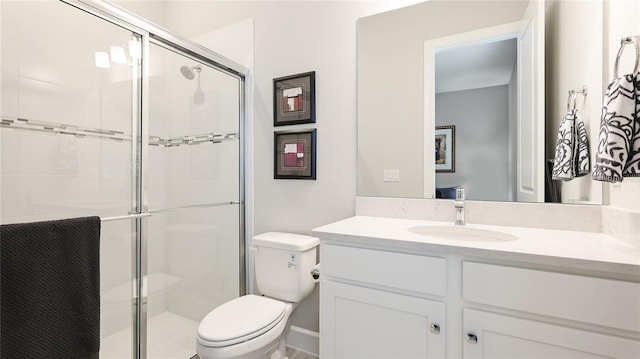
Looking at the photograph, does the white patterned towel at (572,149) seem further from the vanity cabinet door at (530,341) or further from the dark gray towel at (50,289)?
the dark gray towel at (50,289)

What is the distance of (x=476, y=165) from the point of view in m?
1.52

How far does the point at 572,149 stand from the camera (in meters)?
1.28

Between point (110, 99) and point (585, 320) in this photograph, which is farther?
point (110, 99)

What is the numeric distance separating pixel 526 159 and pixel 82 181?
2.12 m

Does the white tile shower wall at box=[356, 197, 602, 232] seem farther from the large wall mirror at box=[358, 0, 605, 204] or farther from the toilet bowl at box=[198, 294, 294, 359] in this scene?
the toilet bowl at box=[198, 294, 294, 359]

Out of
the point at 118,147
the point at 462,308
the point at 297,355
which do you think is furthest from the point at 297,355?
the point at 118,147

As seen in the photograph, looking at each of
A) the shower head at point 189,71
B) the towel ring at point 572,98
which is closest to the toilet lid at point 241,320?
the shower head at point 189,71

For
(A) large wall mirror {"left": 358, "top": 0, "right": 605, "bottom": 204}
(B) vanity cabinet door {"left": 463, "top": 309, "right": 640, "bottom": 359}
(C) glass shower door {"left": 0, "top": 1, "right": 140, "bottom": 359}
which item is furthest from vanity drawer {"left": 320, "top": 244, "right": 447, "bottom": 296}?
(C) glass shower door {"left": 0, "top": 1, "right": 140, "bottom": 359}

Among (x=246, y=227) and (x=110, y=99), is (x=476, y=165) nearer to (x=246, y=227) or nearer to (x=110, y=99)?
(x=246, y=227)

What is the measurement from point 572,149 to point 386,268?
0.94 meters

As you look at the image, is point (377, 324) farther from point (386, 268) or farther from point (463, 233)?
point (463, 233)

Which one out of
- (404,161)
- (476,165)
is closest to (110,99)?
(404,161)

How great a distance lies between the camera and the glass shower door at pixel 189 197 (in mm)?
1797

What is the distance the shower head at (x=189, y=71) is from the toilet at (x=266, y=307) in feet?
3.68
